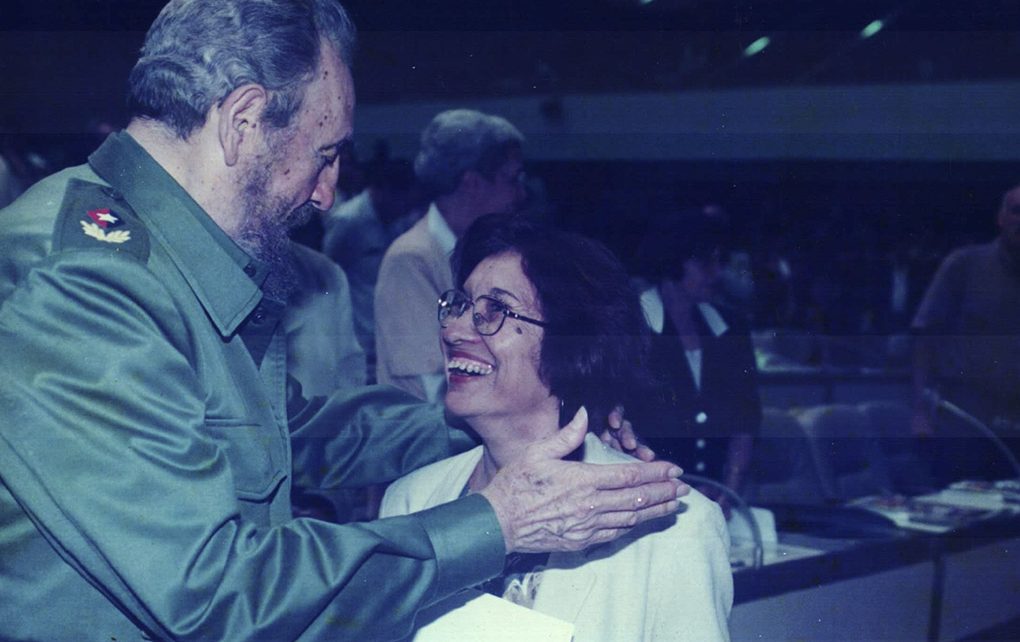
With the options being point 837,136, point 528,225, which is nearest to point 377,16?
point 528,225

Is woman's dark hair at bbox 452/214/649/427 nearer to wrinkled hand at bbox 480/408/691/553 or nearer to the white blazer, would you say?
the white blazer

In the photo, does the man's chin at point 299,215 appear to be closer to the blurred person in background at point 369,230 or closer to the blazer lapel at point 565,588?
the blazer lapel at point 565,588

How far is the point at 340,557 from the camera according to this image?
108 cm

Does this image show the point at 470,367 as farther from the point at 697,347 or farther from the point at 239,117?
the point at 697,347

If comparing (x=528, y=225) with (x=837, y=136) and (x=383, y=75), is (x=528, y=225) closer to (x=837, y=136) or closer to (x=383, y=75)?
(x=383, y=75)

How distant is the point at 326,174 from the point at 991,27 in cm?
853

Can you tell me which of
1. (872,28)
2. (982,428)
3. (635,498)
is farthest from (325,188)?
(872,28)

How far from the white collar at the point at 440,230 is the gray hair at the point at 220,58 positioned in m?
1.66

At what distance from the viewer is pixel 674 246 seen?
133 inches

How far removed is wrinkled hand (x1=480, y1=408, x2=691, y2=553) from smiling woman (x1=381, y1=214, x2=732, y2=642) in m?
0.44

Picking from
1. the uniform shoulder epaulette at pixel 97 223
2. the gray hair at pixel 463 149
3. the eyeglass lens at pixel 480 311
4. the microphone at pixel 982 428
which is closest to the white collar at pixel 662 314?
the gray hair at pixel 463 149

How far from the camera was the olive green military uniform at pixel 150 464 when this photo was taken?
3.24 feet

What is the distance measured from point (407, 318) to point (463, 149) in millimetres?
565

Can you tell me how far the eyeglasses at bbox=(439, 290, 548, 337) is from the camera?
1813 millimetres
